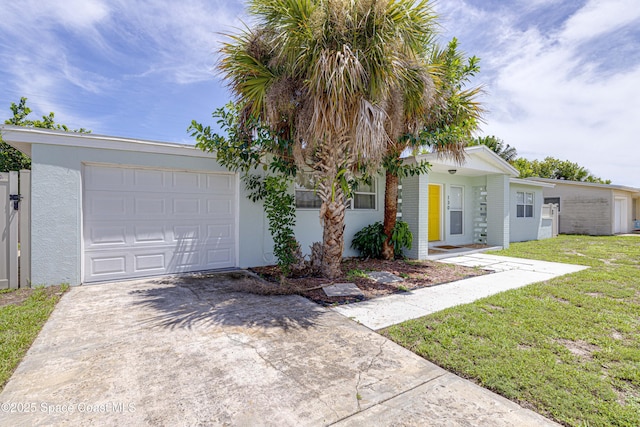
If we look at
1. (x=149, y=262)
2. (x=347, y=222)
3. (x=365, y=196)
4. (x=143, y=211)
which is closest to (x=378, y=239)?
(x=347, y=222)

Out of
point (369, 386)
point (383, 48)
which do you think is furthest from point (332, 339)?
point (383, 48)

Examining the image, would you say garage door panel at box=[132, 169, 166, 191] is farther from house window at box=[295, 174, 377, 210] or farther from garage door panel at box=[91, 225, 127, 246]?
house window at box=[295, 174, 377, 210]

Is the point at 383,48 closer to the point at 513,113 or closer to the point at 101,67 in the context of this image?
the point at 101,67

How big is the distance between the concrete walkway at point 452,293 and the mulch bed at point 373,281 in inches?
11.2

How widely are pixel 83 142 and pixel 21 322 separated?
135 inches

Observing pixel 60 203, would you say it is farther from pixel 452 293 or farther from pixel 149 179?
pixel 452 293

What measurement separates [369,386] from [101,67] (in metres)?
11.1

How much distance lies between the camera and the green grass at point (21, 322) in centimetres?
309

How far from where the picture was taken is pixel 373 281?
21.2 ft

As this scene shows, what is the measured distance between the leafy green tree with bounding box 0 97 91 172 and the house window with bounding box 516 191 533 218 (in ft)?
66.1

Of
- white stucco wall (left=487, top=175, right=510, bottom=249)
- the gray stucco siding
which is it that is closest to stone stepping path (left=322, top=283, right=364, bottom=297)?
white stucco wall (left=487, top=175, right=510, bottom=249)

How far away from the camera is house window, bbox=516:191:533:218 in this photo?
14.5 meters

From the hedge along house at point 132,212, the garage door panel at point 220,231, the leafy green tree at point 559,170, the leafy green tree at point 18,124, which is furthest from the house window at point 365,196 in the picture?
the leafy green tree at point 559,170

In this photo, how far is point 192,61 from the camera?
308 inches
